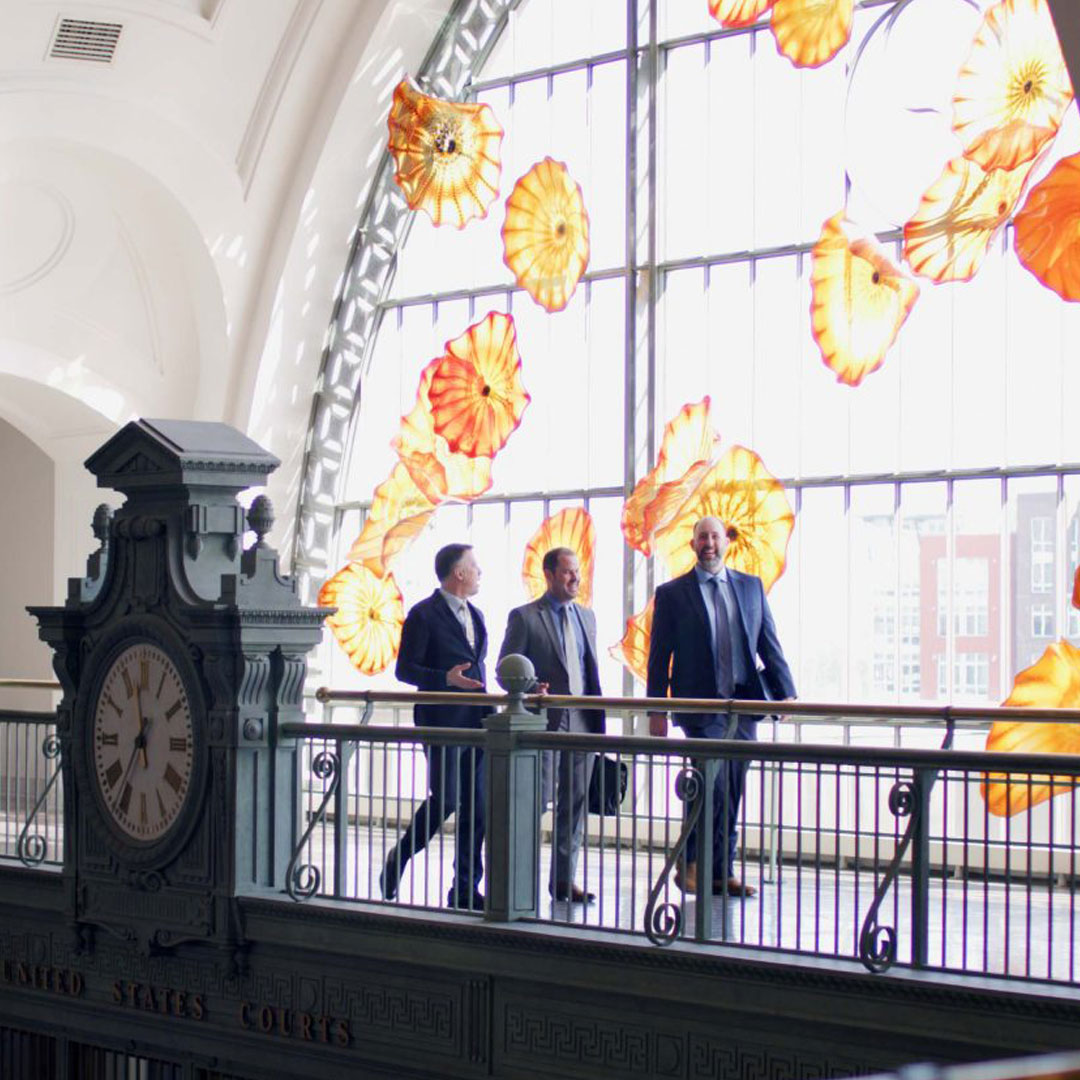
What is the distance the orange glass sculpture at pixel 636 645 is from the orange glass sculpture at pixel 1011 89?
4241 mm

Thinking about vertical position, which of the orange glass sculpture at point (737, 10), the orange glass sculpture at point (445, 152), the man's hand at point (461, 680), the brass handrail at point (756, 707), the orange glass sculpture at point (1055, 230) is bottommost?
the brass handrail at point (756, 707)

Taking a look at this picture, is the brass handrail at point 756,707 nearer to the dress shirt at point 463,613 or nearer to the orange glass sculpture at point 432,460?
the dress shirt at point 463,613

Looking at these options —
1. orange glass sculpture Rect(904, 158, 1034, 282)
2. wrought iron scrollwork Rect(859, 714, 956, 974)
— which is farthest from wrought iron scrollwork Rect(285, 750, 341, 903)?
orange glass sculpture Rect(904, 158, 1034, 282)

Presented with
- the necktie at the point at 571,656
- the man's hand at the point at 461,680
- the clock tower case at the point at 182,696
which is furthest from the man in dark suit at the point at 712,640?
the clock tower case at the point at 182,696

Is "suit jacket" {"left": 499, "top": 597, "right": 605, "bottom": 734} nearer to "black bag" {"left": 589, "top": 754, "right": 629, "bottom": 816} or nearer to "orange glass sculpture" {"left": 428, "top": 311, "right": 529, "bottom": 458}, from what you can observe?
"black bag" {"left": 589, "top": 754, "right": 629, "bottom": 816}

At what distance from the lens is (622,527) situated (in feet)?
49.3

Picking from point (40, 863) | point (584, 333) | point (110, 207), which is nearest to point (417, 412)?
point (584, 333)

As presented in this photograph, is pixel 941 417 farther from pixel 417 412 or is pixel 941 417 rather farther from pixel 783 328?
pixel 417 412

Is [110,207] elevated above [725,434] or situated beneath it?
elevated above

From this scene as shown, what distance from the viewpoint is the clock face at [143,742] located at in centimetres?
950

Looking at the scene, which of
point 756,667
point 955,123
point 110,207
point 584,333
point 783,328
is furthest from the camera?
point 110,207

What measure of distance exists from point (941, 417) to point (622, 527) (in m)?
2.79

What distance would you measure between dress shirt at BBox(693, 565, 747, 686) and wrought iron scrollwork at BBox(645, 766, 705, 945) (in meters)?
1.47

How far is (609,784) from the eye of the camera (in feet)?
29.3
